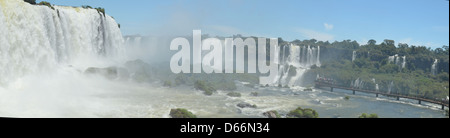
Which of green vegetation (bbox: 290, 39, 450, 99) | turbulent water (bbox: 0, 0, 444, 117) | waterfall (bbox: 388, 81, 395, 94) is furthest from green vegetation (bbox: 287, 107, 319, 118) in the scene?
waterfall (bbox: 388, 81, 395, 94)

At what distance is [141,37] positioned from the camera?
4938 cm

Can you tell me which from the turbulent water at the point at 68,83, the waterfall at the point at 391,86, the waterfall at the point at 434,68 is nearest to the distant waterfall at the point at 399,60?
the waterfall at the point at 434,68

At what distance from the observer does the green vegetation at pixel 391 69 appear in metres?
31.2

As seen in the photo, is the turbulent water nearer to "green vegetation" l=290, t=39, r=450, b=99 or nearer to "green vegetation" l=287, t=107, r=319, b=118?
"green vegetation" l=287, t=107, r=319, b=118

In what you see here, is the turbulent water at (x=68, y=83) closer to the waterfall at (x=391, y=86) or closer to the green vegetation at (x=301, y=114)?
the green vegetation at (x=301, y=114)

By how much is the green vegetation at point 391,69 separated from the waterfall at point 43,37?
23.7 m

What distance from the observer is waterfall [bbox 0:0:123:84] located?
41.1 ft

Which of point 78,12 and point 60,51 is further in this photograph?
point 78,12

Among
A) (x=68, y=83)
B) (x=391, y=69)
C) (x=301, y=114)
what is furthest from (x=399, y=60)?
(x=68, y=83)

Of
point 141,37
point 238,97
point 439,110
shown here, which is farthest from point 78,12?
point 141,37
